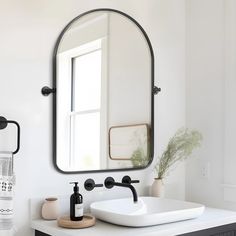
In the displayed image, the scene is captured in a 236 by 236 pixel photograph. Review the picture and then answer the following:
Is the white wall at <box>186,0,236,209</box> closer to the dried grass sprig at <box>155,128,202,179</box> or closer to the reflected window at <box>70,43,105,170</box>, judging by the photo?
the dried grass sprig at <box>155,128,202,179</box>

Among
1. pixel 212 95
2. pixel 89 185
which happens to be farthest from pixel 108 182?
pixel 212 95

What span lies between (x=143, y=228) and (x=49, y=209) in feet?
1.50

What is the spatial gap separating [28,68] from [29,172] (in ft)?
1.63

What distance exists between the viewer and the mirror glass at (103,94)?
2.02 metres

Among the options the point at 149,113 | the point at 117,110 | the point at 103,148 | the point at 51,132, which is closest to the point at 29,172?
the point at 51,132

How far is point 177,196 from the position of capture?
251 cm

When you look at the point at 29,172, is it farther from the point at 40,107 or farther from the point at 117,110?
the point at 117,110

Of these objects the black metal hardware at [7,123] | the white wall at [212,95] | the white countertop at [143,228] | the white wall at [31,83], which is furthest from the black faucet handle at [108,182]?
the white wall at [212,95]

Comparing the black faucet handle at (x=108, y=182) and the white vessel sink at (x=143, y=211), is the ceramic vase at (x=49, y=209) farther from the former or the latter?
the black faucet handle at (x=108, y=182)

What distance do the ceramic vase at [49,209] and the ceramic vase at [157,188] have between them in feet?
2.02

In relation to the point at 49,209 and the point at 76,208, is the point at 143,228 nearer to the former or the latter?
the point at 76,208

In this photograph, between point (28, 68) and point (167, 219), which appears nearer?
point (167, 219)

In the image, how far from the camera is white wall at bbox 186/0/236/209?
90.8 inches

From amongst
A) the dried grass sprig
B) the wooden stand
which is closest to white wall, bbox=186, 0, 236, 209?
the dried grass sprig
